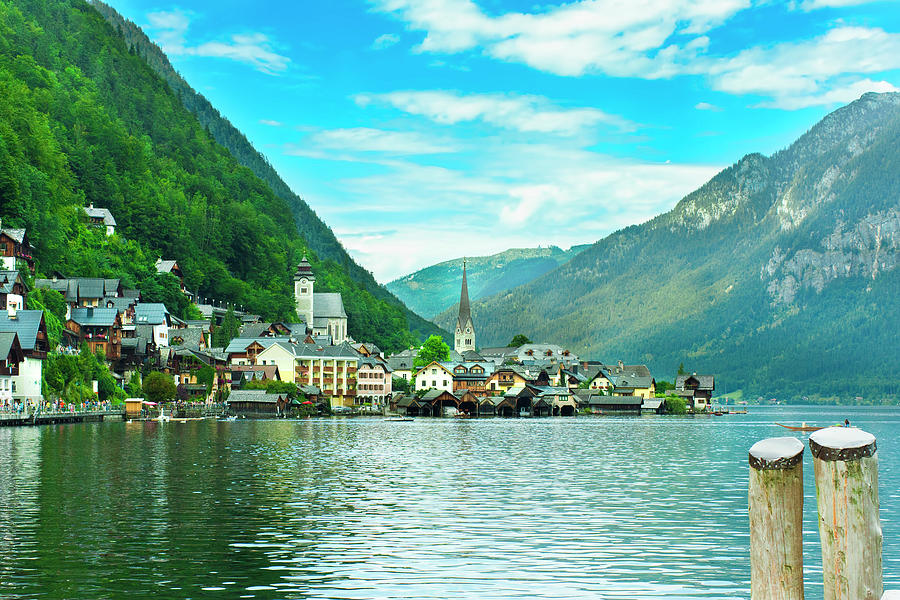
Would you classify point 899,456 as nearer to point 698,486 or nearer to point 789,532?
point 698,486

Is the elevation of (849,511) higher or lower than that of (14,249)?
lower

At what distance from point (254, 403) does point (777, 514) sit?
150590mm

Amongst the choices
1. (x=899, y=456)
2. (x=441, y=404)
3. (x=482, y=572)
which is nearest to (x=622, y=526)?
(x=482, y=572)

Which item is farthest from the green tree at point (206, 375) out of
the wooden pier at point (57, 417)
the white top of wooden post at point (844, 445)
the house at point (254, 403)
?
the white top of wooden post at point (844, 445)

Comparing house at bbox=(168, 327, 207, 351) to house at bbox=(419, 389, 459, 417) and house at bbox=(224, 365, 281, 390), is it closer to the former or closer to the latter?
house at bbox=(224, 365, 281, 390)

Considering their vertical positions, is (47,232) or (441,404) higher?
(47,232)

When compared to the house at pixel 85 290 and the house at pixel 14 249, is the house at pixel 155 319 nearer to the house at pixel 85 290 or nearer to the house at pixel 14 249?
the house at pixel 85 290

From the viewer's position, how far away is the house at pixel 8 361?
98.9m

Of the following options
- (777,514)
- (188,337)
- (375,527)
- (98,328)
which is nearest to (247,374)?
(188,337)

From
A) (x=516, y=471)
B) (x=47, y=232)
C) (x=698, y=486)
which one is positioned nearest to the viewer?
(x=698, y=486)

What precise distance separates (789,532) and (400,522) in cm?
2338

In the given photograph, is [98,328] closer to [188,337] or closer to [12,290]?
[12,290]

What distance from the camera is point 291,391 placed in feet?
544

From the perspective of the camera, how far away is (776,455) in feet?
40.2
